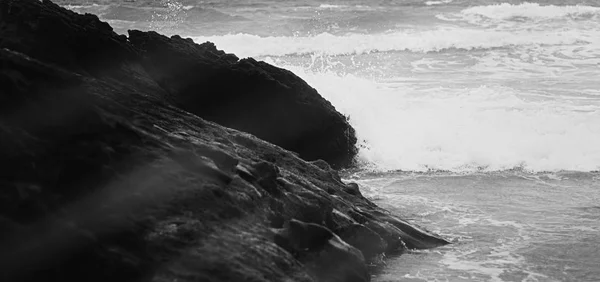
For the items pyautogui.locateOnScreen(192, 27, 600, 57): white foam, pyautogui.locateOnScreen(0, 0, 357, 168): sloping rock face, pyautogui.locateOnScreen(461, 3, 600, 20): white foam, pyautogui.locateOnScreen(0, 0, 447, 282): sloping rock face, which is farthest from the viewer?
pyautogui.locateOnScreen(461, 3, 600, 20): white foam

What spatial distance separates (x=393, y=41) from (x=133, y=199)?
21558 mm

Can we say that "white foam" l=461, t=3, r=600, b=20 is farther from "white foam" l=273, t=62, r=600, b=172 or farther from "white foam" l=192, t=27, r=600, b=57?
"white foam" l=273, t=62, r=600, b=172

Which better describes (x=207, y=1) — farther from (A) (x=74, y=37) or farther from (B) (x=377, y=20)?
(A) (x=74, y=37)

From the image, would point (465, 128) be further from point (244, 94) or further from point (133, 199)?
point (133, 199)

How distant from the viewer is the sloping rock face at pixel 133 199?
4.76 meters

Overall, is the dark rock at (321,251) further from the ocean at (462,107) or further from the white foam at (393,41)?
the white foam at (393,41)

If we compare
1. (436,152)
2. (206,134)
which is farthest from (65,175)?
(436,152)

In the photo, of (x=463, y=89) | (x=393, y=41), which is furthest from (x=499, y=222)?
(x=393, y=41)

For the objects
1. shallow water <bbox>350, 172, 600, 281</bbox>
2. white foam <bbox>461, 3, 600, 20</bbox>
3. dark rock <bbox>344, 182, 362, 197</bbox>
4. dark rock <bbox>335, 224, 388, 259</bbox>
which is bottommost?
shallow water <bbox>350, 172, 600, 281</bbox>

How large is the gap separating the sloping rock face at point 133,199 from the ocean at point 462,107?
1.33 metres

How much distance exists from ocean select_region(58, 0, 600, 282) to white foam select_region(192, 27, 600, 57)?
75mm

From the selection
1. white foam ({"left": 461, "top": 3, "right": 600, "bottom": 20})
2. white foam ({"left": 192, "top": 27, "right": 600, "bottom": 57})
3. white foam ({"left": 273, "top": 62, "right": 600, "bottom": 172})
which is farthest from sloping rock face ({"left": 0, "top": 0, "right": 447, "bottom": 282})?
white foam ({"left": 461, "top": 3, "right": 600, "bottom": 20})

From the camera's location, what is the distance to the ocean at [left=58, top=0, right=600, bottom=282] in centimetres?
770

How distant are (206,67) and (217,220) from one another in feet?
16.1
